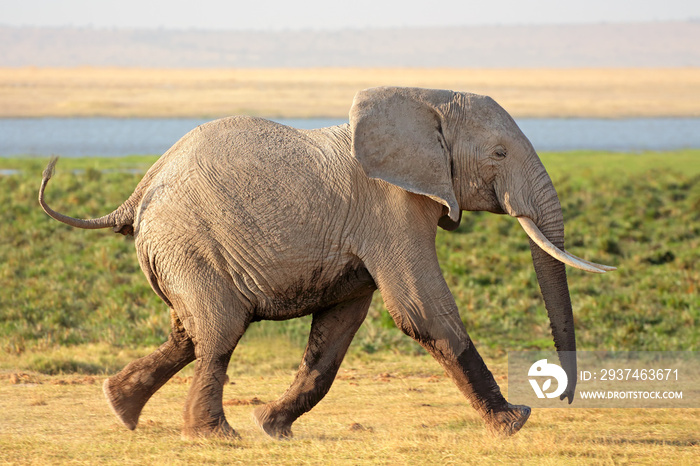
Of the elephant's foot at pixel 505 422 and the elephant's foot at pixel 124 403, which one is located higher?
the elephant's foot at pixel 505 422

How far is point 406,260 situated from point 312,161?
95 centimetres

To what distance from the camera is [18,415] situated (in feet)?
26.7

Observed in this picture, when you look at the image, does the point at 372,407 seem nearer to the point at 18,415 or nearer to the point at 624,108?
the point at 18,415

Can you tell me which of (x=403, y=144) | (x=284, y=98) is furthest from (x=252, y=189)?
(x=284, y=98)

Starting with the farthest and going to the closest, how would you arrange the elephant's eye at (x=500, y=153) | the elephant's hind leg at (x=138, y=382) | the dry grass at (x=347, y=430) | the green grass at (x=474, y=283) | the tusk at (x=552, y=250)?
the green grass at (x=474, y=283) → the elephant's hind leg at (x=138, y=382) → the elephant's eye at (x=500, y=153) → the tusk at (x=552, y=250) → the dry grass at (x=347, y=430)

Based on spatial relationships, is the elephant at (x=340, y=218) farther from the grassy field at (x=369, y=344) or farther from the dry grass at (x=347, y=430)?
the grassy field at (x=369, y=344)

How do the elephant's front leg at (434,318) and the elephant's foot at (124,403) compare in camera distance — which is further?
the elephant's foot at (124,403)

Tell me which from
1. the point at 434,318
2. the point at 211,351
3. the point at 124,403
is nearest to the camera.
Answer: the point at 434,318

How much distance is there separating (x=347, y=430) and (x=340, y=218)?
181 cm

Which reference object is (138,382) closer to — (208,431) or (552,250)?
(208,431)

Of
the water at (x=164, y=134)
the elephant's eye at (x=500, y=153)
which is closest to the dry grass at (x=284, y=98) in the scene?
the water at (x=164, y=134)

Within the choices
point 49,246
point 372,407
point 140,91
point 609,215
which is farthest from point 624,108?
point 372,407

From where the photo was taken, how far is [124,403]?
768 centimetres

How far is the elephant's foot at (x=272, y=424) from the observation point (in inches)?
303
